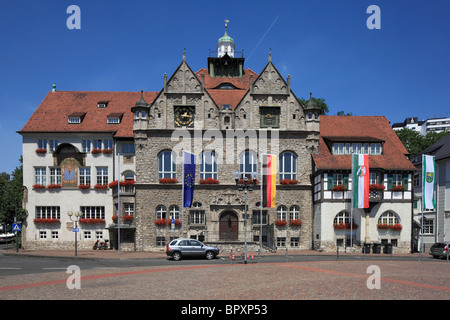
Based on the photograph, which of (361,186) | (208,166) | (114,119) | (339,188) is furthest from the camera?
(114,119)

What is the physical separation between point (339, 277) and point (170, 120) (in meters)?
27.0

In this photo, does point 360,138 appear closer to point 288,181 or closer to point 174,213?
point 288,181

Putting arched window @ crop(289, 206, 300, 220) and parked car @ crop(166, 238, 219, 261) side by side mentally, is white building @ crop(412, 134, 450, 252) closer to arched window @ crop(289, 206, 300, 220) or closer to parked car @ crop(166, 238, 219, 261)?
arched window @ crop(289, 206, 300, 220)

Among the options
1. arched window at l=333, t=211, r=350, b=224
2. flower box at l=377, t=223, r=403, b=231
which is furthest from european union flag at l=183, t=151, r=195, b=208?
flower box at l=377, t=223, r=403, b=231

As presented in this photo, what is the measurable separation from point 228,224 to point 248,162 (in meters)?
5.90

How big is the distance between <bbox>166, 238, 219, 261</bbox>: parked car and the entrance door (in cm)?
1036

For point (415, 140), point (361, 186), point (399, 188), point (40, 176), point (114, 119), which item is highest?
point (114, 119)

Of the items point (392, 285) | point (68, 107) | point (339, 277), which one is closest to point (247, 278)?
point (339, 277)

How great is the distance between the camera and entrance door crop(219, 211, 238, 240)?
42656mm

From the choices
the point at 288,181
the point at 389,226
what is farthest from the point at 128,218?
the point at 389,226

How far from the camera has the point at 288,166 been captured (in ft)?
143

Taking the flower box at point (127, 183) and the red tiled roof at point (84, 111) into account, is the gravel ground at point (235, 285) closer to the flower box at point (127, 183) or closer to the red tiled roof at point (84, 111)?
the flower box at point (127, 183)

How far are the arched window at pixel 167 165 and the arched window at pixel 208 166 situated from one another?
2.47 metres
